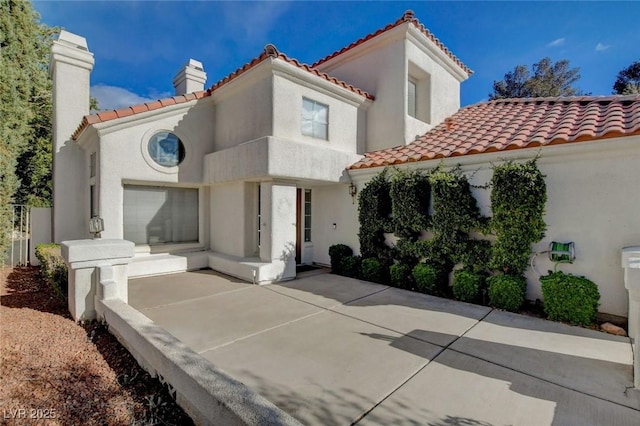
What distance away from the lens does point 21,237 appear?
37.3 feet

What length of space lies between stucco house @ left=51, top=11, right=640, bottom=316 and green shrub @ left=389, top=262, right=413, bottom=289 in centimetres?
229

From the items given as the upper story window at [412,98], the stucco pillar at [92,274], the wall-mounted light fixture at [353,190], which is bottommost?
the stucco pillar at [92,274]

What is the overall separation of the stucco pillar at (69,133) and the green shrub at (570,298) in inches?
583

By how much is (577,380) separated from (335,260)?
7584 mm

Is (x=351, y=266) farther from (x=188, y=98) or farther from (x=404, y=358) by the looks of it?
Answer: (x=188, y=98)

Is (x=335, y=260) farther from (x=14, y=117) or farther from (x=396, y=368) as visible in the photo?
(x=14, y=117)

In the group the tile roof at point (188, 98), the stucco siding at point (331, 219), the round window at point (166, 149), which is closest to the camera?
the tile roof at point (188, 98)

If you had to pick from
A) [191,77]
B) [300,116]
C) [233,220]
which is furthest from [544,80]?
[233,220]

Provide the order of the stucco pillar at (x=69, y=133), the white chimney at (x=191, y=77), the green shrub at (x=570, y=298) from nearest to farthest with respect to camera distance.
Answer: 1. the green shrub at (x=570, y=298)
2. the stucco pillar at (x=69, y=133)
3. the white chimney at (x=191, y=77)

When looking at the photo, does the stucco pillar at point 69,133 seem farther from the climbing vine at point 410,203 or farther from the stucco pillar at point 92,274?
the climbing vine at point 410,203

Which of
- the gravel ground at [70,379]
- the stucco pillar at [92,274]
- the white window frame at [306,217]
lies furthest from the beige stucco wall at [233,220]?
the gravel ground at [70,379]

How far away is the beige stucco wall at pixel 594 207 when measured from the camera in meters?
6.20

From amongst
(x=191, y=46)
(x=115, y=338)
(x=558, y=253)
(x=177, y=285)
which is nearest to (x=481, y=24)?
(x=558, y=253)

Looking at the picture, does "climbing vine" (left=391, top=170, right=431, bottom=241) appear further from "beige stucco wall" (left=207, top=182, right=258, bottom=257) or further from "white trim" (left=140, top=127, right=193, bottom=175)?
"white trim" (left=140, top=127, right=193, bottom=175)
